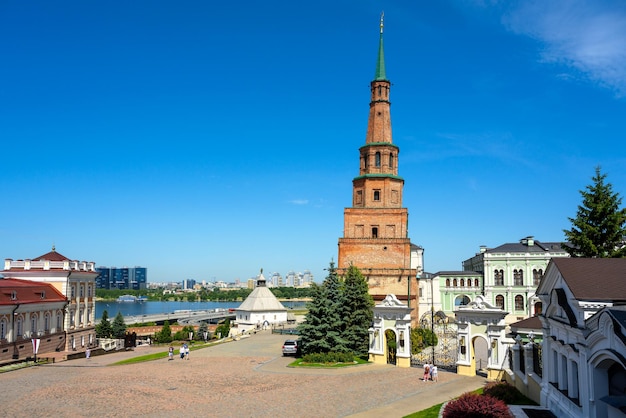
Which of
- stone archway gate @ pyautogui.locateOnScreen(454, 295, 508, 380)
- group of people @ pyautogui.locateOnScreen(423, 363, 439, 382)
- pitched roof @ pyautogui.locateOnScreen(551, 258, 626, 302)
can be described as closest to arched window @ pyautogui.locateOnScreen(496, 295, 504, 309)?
stone archway gate @ pyautogui.locateOnScreen(454, 295, 508, 380)

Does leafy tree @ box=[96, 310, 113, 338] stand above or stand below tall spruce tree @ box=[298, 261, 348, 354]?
below

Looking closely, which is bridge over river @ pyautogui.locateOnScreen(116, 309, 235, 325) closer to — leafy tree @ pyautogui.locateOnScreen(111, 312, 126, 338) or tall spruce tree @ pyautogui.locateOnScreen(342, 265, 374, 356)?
leafy tree @ pyautogui.locateOnScreen(111, 312, 126, 338)

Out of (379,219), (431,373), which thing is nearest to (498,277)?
(379,219)

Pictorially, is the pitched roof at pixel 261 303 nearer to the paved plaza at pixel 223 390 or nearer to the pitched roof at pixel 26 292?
the pitched roof at pixel 26 292

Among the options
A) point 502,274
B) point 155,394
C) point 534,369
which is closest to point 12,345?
point 155,394

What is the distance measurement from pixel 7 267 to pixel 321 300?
1104 inches

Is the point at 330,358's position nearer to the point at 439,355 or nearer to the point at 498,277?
the point at 439,355

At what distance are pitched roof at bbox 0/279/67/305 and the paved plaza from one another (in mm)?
8240

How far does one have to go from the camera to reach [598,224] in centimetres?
3322

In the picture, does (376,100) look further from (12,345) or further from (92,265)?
(12,345)

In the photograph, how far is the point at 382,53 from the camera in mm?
51000

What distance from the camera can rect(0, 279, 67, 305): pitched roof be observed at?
36.3 m

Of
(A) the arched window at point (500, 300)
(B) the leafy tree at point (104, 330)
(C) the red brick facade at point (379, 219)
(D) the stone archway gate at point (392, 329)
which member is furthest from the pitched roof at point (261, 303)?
(D) the stone archway gate at point (392, 329)

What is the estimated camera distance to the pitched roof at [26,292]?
36.3m
